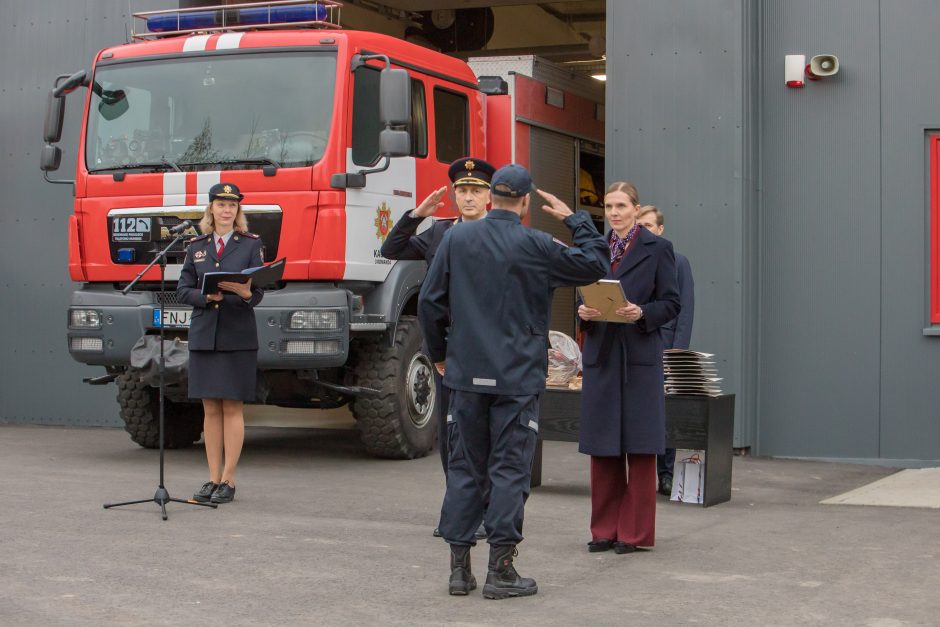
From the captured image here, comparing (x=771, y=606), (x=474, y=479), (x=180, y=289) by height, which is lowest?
(x=771, y=606)

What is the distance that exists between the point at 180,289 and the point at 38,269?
5679mm

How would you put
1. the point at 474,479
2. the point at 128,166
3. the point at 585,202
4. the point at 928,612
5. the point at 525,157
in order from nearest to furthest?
the point at 928,612 < the point at 474,479 < the point at 128,166 < the point at 525,157 < the point at 585,202

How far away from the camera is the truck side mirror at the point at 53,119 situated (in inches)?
436

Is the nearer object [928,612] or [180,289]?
[928,612]

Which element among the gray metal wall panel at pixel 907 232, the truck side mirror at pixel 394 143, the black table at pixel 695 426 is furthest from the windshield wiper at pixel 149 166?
the gray metal wall panel at pixel 907 232

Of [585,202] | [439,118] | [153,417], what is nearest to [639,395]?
[439,118]

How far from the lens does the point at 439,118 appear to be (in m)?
11.2

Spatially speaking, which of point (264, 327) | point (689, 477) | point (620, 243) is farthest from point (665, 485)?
point (264, 327)

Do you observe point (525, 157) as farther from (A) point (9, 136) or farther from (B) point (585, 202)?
(A) point (9, 136)

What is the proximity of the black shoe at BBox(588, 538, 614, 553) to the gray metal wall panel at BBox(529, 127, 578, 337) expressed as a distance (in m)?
5.29

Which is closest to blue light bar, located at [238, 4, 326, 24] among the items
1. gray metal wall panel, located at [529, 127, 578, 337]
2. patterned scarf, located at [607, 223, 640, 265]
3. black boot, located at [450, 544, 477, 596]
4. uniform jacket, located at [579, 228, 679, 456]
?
gray metal wall panel, located at [529, 127, 578, 337]

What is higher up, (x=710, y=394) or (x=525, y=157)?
(x=525, y=157)

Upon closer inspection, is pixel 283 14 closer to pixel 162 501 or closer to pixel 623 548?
pixel 162 501

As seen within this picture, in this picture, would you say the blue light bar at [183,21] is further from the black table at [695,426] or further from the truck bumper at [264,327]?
the black table at [695,426]
